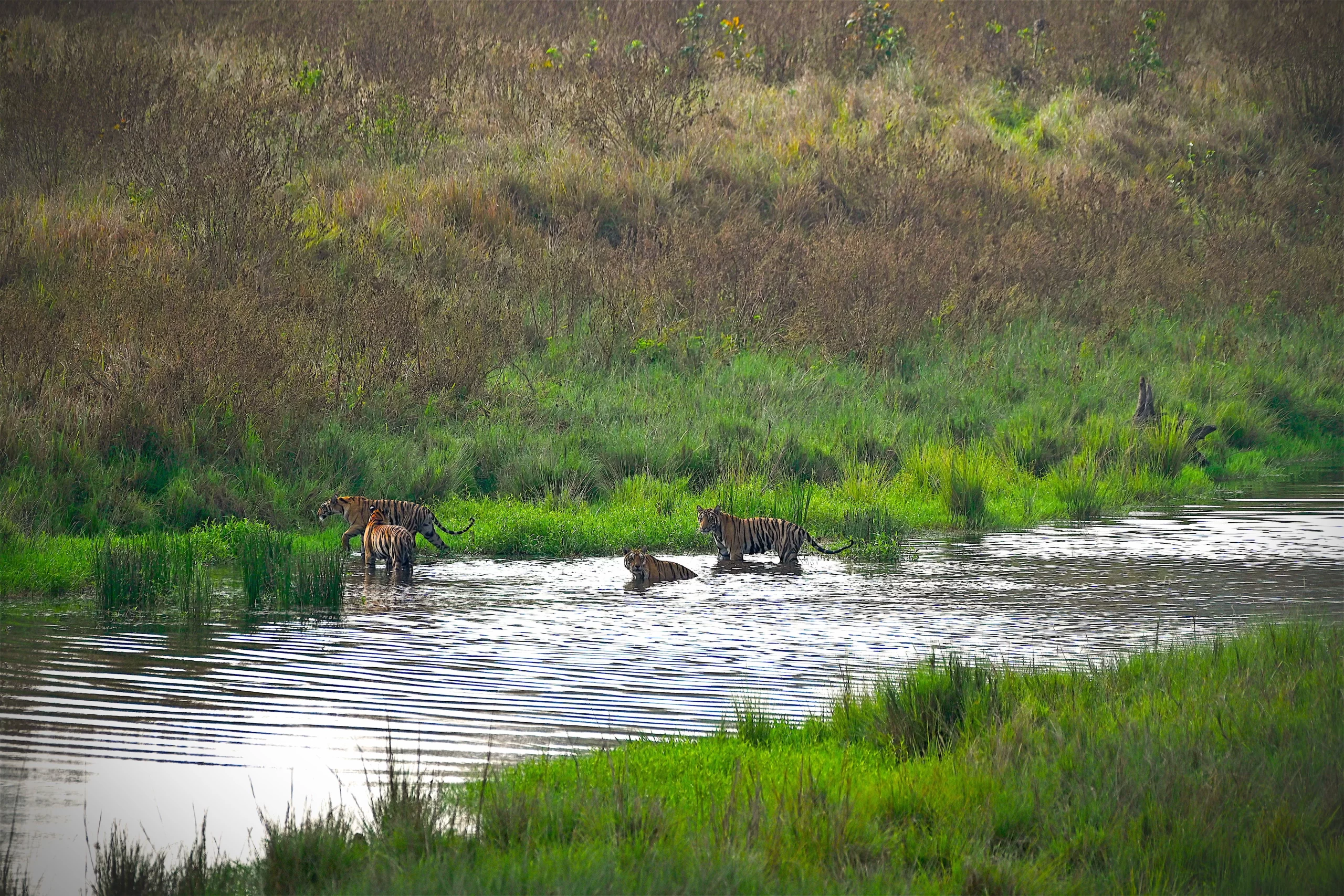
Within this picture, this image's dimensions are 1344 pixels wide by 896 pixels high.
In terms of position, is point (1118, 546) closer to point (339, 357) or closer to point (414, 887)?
point (339, 357)

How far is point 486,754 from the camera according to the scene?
23.0 ft

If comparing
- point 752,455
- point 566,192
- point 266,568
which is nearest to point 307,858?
point 266,568

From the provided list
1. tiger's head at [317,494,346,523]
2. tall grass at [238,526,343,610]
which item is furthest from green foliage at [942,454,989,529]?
tall grass at [238,526,343,610]

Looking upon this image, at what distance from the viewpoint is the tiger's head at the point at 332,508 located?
1390 centimetres

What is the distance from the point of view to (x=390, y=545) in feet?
41.0

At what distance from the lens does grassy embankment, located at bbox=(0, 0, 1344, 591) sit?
613 inches

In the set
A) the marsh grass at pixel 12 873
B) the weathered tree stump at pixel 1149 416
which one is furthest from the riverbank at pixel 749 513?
the marsh grass at pixel 12 873

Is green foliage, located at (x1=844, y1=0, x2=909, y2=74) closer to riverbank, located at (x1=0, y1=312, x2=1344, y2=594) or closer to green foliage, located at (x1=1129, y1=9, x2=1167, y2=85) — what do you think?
green foliage, located at (x1=1129, y1=9, x2=1167, y2=85)

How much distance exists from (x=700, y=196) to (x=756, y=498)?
11.7 metres

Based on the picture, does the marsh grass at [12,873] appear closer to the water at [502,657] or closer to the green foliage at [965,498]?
the water at [502,657]

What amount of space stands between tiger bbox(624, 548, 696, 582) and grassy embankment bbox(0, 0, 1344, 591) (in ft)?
5.88

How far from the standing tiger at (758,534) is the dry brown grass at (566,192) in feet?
16.8

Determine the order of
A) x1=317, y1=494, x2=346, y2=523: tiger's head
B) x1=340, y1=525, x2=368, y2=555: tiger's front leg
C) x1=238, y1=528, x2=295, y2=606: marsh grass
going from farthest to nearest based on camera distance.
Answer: x1=317, y1=494, x2=346, y2=523: tiger's head → x1=340, y1=525, x2=368, y2=555: tiger's front leg → x1=238, y1=528, x2=295, y2=606: marsh grass

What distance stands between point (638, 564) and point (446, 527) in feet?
10.00
